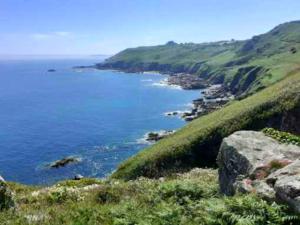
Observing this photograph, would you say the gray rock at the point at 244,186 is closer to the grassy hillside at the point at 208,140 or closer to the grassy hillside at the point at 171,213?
the grassy hillside at the point at 171,213

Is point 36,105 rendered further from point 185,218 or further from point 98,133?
point 185,218

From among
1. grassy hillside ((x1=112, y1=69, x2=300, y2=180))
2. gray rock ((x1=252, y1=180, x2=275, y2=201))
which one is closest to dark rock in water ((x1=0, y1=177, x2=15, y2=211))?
gray rock ((x1=252, y1=180, x2=275, y2=201))

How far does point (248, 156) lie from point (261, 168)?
6.06ft

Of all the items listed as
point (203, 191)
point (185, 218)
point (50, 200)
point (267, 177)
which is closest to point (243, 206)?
point (185, 218)

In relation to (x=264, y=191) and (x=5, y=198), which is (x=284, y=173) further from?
(x=5, y=198)

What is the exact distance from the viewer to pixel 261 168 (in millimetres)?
18469

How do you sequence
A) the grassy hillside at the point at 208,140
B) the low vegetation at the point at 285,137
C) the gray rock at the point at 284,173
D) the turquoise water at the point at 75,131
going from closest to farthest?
the gray rock at the point at 284,173
the low vegetation at the point at 285,137
the grassy hillside at the point at 208,140
the turquoise water at the point at 75,131

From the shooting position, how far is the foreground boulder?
1490 centimetres

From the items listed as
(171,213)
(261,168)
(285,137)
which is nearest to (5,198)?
(171,213)

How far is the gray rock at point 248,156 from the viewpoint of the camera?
61.7 feet

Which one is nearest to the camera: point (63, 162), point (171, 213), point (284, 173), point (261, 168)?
point (171, 213)

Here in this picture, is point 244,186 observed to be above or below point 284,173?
below

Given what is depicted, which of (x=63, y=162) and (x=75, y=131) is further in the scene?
(x=75, y=131)

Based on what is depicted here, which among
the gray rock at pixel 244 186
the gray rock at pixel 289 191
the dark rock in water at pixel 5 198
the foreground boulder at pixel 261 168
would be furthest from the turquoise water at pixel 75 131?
the gray rock at pixel 289 191
